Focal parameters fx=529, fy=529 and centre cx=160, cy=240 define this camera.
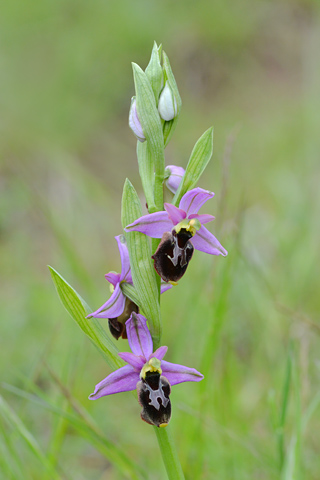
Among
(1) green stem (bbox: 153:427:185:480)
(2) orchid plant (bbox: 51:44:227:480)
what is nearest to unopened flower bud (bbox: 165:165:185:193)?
(2) orchid plant (bbox: 51:44:227:480)

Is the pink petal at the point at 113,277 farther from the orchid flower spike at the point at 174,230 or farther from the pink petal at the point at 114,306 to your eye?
the orchid flower spike at the point at 174,230

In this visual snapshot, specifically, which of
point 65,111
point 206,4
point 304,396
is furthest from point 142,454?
point 206,4

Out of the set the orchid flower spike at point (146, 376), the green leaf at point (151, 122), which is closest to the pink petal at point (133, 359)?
the orchid flower spike at point (146, 376)

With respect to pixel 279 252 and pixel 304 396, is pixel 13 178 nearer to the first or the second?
pixel 279 252

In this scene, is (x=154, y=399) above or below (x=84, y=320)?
below

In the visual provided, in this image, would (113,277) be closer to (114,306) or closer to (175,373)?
(114,306)

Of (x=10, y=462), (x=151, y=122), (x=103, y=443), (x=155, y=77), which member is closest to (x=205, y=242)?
(x=151, y=122)
